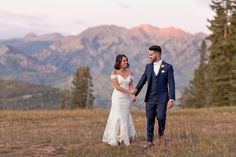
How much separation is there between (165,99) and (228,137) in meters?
3.38

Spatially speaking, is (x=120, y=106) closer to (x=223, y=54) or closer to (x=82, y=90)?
(x=223, y=54)

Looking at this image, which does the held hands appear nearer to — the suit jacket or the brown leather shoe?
the suit jacket

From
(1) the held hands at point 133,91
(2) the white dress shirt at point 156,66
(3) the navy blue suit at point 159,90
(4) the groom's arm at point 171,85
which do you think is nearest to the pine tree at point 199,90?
(1) the held hands at point 133,91

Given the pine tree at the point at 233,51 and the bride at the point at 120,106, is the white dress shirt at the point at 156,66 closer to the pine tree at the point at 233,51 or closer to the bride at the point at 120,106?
the bride at the point at 120,106

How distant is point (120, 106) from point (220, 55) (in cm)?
3912

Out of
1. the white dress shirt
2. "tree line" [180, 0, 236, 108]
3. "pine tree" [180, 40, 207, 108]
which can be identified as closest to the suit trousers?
the white dress shirt

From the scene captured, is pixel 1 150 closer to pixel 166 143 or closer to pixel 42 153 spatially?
pixel 42 153

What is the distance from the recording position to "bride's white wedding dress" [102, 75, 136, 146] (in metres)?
12.9

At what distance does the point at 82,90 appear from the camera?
275 ft

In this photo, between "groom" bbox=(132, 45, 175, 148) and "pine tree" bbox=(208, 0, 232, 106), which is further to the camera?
"pine tree" bbox=(208, 0, 232, 106)

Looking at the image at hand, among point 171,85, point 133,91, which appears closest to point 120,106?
point 133,91

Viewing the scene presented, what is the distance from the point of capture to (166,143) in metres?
13.3

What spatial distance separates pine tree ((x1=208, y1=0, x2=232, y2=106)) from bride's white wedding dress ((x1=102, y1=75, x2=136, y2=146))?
3765cm

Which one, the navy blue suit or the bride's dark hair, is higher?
the bride's dark hair
